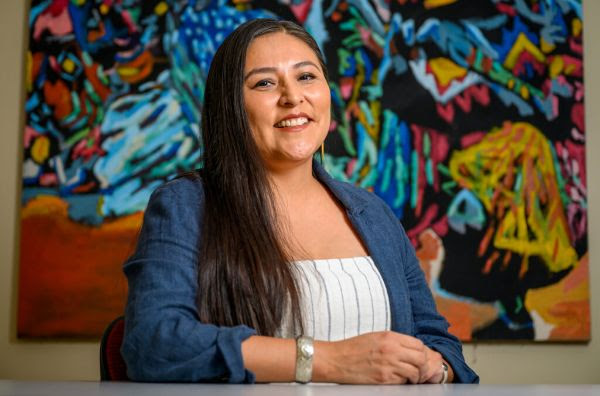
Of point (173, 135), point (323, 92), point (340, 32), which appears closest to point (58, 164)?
point (173, 135)

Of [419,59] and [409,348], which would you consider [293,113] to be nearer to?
[409,348]

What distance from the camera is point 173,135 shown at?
2715 mm

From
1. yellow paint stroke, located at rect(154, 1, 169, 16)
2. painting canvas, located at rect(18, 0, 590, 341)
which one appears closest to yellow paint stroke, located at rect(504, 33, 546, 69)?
painting canvas, located at rect(18, 0, 590, 341)

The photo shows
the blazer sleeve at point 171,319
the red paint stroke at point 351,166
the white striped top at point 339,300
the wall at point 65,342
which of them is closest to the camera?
the blazer sleeve at point 171,319

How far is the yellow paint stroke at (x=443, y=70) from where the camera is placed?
284 cm

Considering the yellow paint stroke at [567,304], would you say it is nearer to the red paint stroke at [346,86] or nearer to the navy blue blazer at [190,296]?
the red paint stroke at [346,86]

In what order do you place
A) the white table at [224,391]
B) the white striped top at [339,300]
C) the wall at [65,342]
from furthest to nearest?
the wall at [65,342] < the white striped top at [339,300] < the white table at [224,391]

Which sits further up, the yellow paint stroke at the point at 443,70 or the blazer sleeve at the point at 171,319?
the yellow paint stroke at the point at 443,70

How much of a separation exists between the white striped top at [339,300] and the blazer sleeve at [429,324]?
108 millimetres

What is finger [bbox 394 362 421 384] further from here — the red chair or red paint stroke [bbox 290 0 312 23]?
red paint stroke [bbox 290 0 312 23]

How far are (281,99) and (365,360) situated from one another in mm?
607

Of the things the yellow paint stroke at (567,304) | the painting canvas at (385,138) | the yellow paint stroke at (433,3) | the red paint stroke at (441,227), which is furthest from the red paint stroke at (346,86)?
the yellow paint stroke at (567,304)

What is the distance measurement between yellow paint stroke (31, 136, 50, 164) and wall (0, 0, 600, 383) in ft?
0.30

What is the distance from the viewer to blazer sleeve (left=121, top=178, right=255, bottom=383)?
1.16 m
